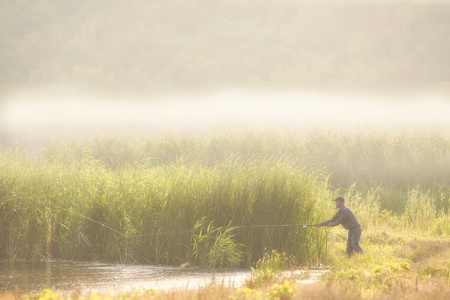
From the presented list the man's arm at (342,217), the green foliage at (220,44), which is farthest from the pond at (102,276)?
the green foliage at (220,44)

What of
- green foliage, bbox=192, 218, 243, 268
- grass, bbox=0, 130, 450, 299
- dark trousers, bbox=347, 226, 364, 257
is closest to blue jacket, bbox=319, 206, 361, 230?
dark trousers, bbox=347, 226, 364, 257

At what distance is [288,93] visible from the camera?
394ft

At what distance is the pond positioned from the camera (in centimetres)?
1282

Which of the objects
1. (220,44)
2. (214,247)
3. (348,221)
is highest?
(220,44)

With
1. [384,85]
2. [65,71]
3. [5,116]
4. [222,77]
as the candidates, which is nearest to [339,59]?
[384,85]

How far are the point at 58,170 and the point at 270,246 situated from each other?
7.53m

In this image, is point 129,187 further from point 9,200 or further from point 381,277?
point 381,277

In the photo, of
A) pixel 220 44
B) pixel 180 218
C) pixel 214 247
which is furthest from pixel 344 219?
pixel 220 44

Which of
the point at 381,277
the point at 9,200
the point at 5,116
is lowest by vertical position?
the point at 381,277

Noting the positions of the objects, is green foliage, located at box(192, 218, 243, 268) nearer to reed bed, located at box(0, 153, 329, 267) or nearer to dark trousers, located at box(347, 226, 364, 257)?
reed bed, located at box(0, 153, 329, 267)

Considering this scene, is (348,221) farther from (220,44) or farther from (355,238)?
(220,44)

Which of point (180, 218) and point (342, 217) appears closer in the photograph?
point (342, 217)

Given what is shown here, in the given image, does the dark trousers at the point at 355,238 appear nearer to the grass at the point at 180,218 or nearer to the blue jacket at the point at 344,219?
the blue jacket at the point at 344,219

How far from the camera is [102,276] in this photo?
1403cm
